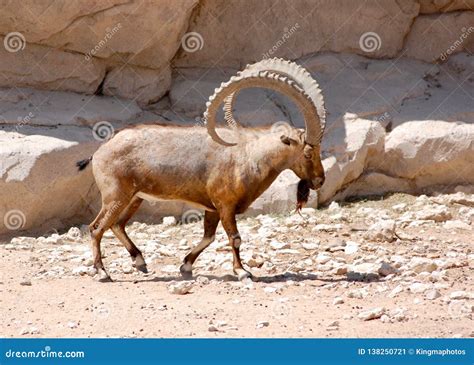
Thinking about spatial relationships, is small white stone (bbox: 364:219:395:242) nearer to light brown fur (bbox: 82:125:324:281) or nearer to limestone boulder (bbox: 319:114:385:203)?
light brown fur (bbox: 82:125:324:281)

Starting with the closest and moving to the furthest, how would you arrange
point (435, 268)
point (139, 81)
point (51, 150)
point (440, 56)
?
point (435, 268)
point (51, 150)
point (139, 81)
point (440, 56)

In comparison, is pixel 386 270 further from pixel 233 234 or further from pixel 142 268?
pixel 142 268

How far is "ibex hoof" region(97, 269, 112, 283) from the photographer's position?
1019 cm

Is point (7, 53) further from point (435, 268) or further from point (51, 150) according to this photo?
point (435, 268)

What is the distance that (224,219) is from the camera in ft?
33.8

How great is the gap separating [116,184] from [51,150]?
2.45 meters

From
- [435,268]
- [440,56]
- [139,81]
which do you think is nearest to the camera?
[435,268]

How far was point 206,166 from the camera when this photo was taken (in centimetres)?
1041

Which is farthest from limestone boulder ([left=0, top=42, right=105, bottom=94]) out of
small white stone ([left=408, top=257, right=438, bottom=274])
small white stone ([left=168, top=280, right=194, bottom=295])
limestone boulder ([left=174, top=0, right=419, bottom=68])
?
small white stone ([left=408, top=257, right=438, bottom=274])

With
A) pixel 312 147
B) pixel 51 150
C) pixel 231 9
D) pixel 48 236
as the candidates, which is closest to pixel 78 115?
pixel 51 150

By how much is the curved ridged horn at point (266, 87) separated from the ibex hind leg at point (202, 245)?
2.93 feet

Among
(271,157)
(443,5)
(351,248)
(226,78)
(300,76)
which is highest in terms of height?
(443,5)

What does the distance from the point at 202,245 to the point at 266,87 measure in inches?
70.0

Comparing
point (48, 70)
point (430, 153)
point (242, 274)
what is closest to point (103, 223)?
point (242, 274)
